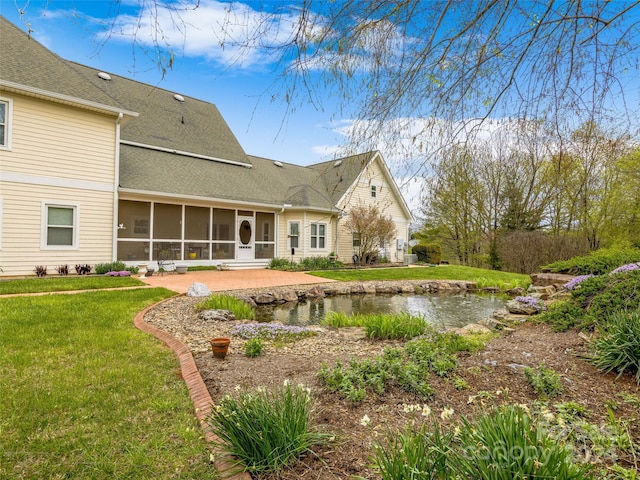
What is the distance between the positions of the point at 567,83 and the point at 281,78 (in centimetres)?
257

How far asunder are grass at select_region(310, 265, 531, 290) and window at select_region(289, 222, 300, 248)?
3.10 m

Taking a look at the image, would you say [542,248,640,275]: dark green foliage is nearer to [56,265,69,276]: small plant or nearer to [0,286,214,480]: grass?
[0,286,214,480]: grass

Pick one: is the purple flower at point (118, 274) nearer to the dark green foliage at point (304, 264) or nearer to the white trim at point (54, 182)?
the white trim at point (54, 182)

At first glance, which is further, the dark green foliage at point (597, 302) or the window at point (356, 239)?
the window at point (356, 239)

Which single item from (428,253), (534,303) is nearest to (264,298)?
(534,303)

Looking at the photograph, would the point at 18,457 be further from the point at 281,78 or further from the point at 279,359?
the point at 281,78

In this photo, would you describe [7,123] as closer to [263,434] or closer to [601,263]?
[263,434]

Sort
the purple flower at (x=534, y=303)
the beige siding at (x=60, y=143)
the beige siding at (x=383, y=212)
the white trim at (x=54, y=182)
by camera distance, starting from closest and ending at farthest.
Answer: the purple flower at (x=534, y=303)
the white trim at (x=54, y=182)
the beige siding at (x=60, y=143)
the beige siding at (x=383, y=212)

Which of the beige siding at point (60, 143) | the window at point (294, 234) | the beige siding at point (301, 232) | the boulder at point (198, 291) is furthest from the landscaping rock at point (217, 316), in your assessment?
the window at point (294, 234)

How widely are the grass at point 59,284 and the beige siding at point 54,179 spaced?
1901mm

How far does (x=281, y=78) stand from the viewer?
296cm

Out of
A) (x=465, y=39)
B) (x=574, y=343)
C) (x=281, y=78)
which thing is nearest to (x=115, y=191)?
(x=281, y=78)

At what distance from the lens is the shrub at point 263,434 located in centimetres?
204

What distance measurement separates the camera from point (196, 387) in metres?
3.14
